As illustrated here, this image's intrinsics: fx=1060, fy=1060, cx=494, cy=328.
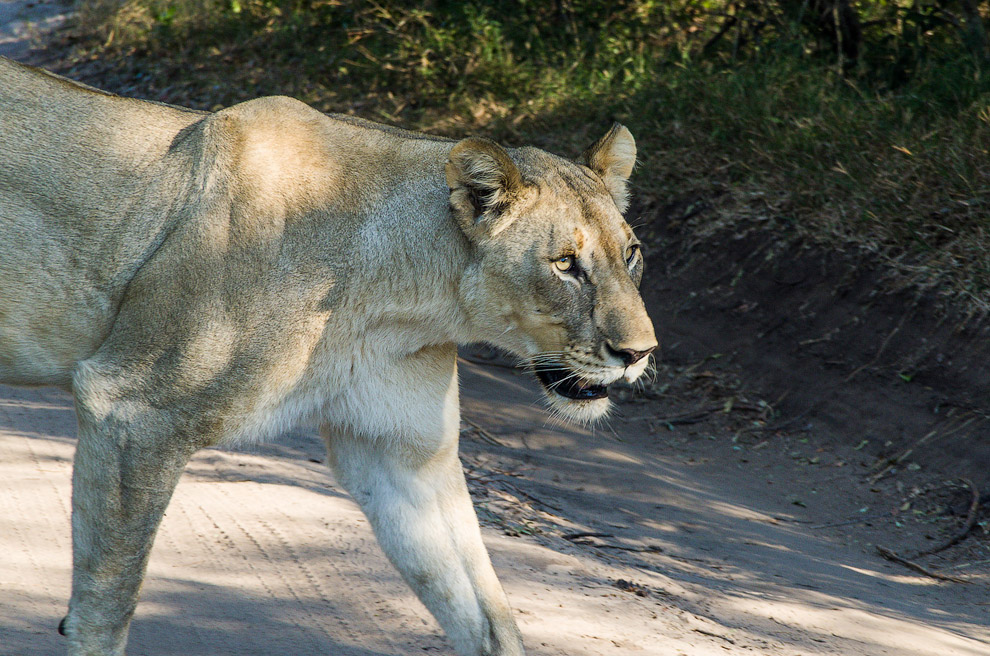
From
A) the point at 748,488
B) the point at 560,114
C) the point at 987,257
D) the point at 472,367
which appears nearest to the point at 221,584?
the point at 748,488

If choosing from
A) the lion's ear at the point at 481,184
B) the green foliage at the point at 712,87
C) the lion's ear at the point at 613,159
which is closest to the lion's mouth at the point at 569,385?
the lion's ear at the point at 481,184

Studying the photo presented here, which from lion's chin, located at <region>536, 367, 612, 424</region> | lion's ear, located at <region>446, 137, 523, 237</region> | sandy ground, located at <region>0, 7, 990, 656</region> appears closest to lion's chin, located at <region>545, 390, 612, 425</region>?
lion's chin, located at <region>536, 367, 612, 424</region>

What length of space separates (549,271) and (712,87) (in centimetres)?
562

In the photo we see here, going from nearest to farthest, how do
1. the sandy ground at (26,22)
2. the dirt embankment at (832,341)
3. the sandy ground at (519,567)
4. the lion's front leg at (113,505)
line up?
the lion's front leg at (113,505), the sandy ground at (519,567), the dirt embankment at (832,341), the sandy ground at (26,22)

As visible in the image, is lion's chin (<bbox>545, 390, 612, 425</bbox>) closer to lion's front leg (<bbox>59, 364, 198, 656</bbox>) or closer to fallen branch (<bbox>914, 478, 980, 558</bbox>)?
lion's front leg (<bbox>59, 364, 198, 656</bbox>)

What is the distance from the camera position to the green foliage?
6457 mm

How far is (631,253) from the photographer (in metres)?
2.92

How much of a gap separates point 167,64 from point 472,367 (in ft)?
23.3

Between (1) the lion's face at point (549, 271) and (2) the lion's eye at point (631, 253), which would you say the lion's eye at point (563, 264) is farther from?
(2) the lion's eye at point (631, 253)

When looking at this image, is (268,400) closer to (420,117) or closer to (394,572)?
(394,572)

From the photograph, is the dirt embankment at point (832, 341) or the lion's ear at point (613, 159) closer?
the lion's ear at point (613, 159)

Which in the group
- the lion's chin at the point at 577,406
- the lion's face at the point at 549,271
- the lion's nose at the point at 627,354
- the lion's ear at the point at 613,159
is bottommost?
the lion's chin at the point at 577,406

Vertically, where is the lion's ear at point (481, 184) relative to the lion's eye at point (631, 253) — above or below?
above

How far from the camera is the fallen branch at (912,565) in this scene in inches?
186
